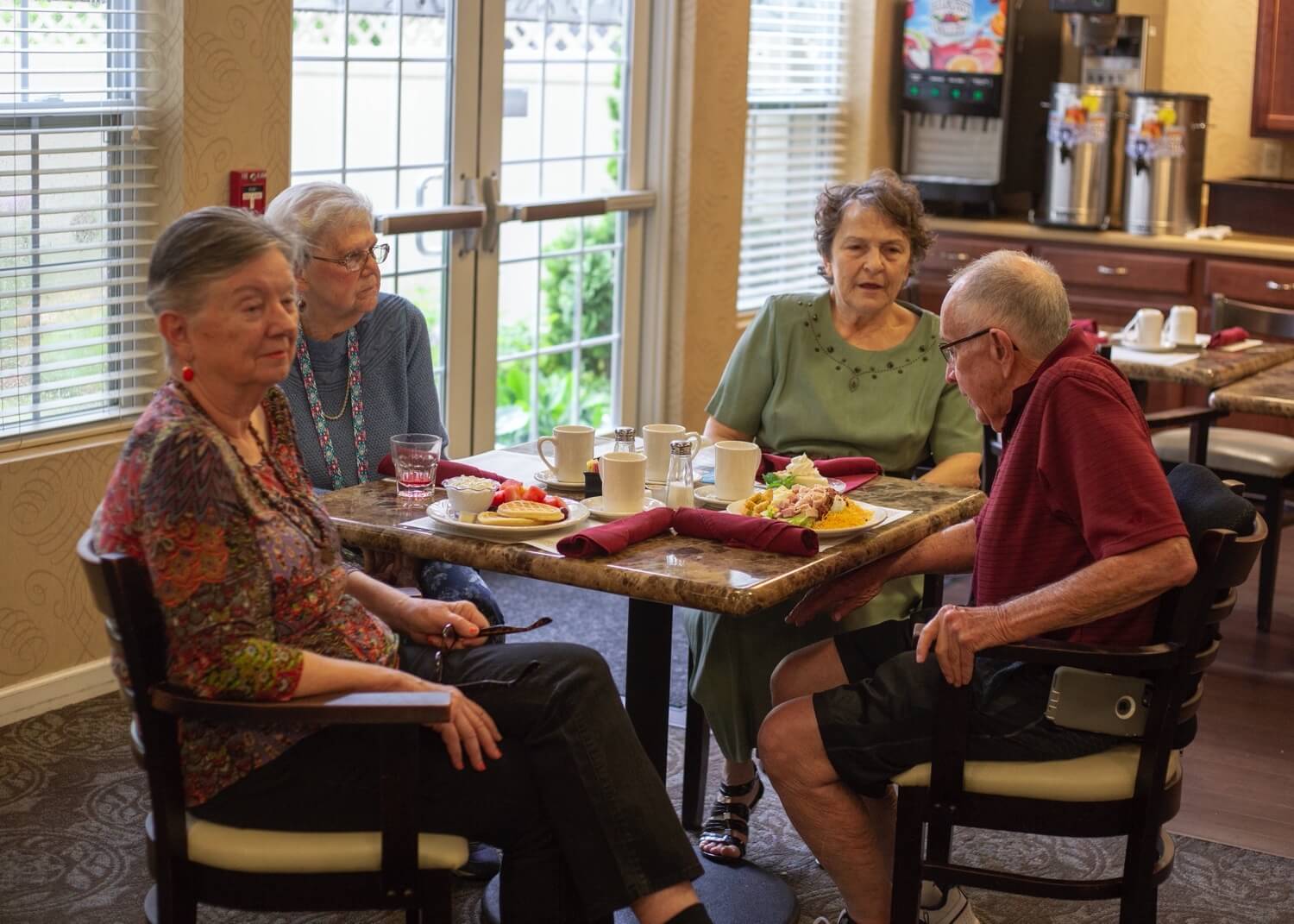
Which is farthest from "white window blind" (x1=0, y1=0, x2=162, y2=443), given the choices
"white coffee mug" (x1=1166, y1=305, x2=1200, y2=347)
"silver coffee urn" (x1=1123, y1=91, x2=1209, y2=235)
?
"silver coffee urn" (x1=1123, y1=91, x2=1209, y2=235)

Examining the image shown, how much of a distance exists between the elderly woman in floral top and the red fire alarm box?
168 centimetres

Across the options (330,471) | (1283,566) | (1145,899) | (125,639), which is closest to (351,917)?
(330,471)

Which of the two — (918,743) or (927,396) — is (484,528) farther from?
(927,396)

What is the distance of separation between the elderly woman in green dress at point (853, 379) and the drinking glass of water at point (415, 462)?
617mm

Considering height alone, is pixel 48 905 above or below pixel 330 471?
below

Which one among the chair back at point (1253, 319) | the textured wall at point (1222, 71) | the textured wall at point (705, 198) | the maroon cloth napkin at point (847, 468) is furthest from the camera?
the textured wall at point (1222, 71)

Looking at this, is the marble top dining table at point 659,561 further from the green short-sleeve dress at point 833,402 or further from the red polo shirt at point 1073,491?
the green short-sleeve dress at point 833,402

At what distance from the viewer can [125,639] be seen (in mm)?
1747

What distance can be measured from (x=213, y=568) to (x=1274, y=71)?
204 inches

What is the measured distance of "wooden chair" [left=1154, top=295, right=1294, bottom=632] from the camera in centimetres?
425

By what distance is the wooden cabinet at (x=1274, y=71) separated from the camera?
5789mm

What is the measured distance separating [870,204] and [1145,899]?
143cm

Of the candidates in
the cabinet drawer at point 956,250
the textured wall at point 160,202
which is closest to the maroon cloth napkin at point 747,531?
the textured wall at point 160,202

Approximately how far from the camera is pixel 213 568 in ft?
5.80
